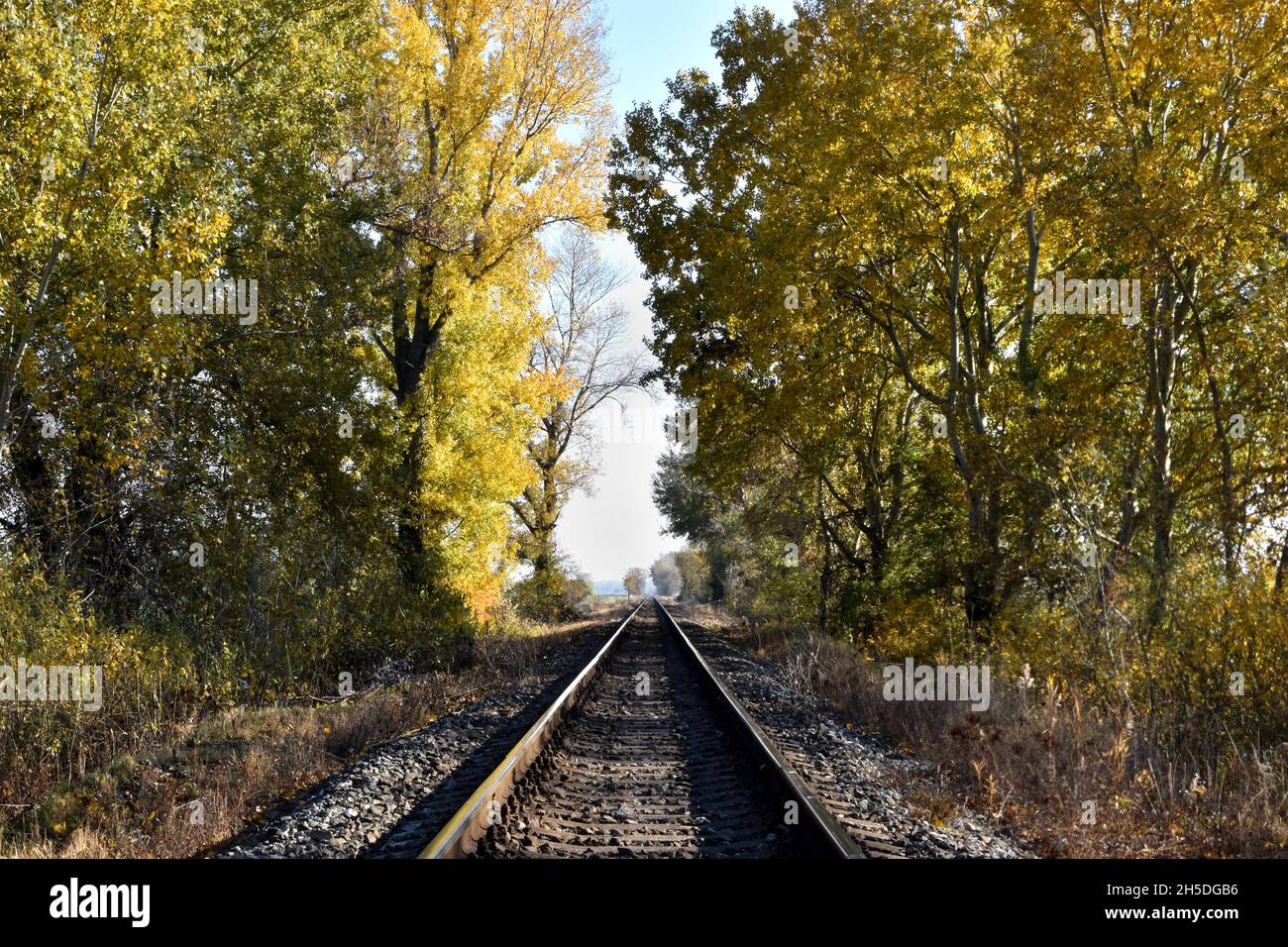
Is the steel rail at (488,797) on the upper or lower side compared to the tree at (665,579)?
upper

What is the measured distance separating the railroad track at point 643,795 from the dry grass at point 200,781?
183 centimetres

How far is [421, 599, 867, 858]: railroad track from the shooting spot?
520 cm

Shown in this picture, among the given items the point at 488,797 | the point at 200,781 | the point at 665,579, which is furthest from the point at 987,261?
the point at 665,579

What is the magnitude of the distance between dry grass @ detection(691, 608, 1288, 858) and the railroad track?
131cm

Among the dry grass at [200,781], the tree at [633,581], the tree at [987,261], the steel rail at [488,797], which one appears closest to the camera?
the steel rail at [488,797]

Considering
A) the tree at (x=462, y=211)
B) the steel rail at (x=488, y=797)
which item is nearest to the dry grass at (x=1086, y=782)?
the steel rail at (x=488, y=797)

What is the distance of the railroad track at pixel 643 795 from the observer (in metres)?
5.20

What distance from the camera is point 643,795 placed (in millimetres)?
6633

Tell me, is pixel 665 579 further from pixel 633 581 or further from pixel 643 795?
pixel 643 795

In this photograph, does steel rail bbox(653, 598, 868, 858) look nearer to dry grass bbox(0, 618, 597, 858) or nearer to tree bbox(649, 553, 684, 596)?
dry grass bbox(0, 618, 597, 858)

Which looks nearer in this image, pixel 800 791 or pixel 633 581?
pixel 800 791

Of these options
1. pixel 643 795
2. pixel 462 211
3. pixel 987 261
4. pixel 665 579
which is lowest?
pixel 665 579

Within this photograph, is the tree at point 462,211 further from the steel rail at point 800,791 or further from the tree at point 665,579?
the tree at point 665,579

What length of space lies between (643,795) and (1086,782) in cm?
344
